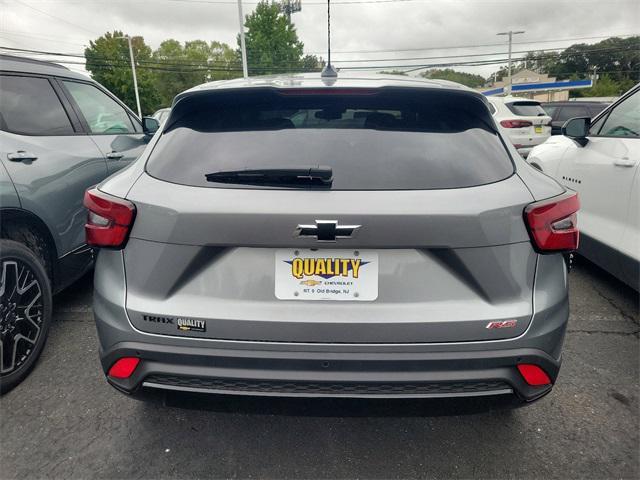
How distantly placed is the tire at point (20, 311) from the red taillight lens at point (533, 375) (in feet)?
8.66

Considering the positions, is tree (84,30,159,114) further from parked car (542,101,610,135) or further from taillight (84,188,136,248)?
taillight (84,188,136,248)

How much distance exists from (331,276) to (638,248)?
2.64m

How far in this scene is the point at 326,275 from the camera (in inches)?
64.9

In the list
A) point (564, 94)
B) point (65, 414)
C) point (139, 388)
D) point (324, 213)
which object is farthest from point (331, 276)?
point (564, 94)

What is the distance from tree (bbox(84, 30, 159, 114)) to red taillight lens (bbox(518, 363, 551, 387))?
59490 mm

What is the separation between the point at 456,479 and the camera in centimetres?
198

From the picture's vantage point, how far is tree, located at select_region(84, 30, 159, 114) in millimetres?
55594

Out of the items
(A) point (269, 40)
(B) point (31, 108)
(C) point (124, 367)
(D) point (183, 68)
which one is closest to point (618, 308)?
(C) point (124, 367)

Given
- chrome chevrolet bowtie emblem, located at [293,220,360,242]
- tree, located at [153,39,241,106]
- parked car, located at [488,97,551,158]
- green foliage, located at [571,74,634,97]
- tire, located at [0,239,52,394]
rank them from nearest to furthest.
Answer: chrome chevrolet bowtie emblem, located at [293,220,360,242], tire, located at [0,239,52,394], parked car, located at [488,97,551,158], green foliage, located at [571,74,634,97], tree, located at [153,39,241,106]

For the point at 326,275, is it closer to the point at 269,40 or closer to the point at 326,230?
the point at 326,230

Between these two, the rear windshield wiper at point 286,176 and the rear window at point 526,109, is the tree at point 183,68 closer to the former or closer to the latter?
the rear window at point 526,109

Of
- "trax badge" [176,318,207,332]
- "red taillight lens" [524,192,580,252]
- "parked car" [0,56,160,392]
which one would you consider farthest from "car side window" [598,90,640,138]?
"parked car" [0,56,160,392]

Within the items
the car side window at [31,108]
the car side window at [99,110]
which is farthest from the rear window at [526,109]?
the car side window at [31,108]

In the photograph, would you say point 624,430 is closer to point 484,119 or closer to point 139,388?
point 484,119
